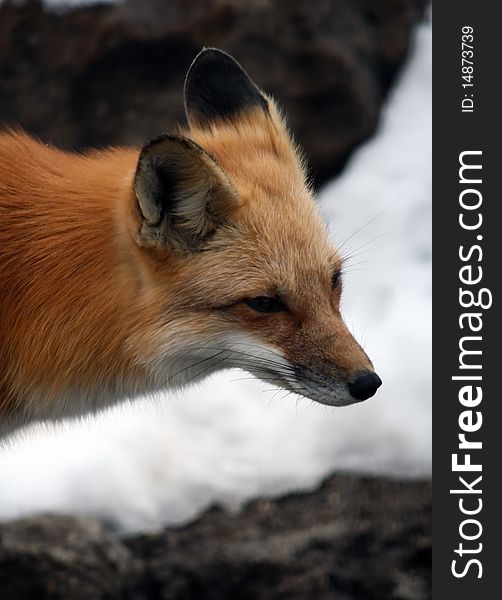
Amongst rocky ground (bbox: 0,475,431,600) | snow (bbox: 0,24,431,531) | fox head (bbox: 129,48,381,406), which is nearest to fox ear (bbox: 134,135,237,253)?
fox head (bbox: 129,48,381,406)

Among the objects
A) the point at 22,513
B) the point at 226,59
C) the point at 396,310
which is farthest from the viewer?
the point at 396,310

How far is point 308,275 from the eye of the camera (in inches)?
145

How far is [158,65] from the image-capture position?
25.1 ft

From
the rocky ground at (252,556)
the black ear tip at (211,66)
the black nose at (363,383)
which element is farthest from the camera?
the rocky ground at (252,556)

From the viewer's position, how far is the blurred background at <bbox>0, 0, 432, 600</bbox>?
5.75 meters

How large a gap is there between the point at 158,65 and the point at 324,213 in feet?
6.01

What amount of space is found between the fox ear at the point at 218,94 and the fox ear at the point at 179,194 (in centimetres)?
79

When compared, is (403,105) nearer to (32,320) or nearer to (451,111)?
(451,111)

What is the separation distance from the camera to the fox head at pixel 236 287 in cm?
361

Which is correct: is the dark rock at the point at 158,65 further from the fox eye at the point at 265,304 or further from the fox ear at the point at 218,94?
the fox eye at the point at 265,304

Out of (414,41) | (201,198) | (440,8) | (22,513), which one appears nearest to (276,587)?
(22,513)

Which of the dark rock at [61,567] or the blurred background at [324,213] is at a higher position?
the blurred background at [324,213]

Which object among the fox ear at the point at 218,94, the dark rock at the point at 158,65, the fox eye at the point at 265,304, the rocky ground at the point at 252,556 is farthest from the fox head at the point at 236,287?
the dark rock at the point at 158,65

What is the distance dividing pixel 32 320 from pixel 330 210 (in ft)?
13.3
